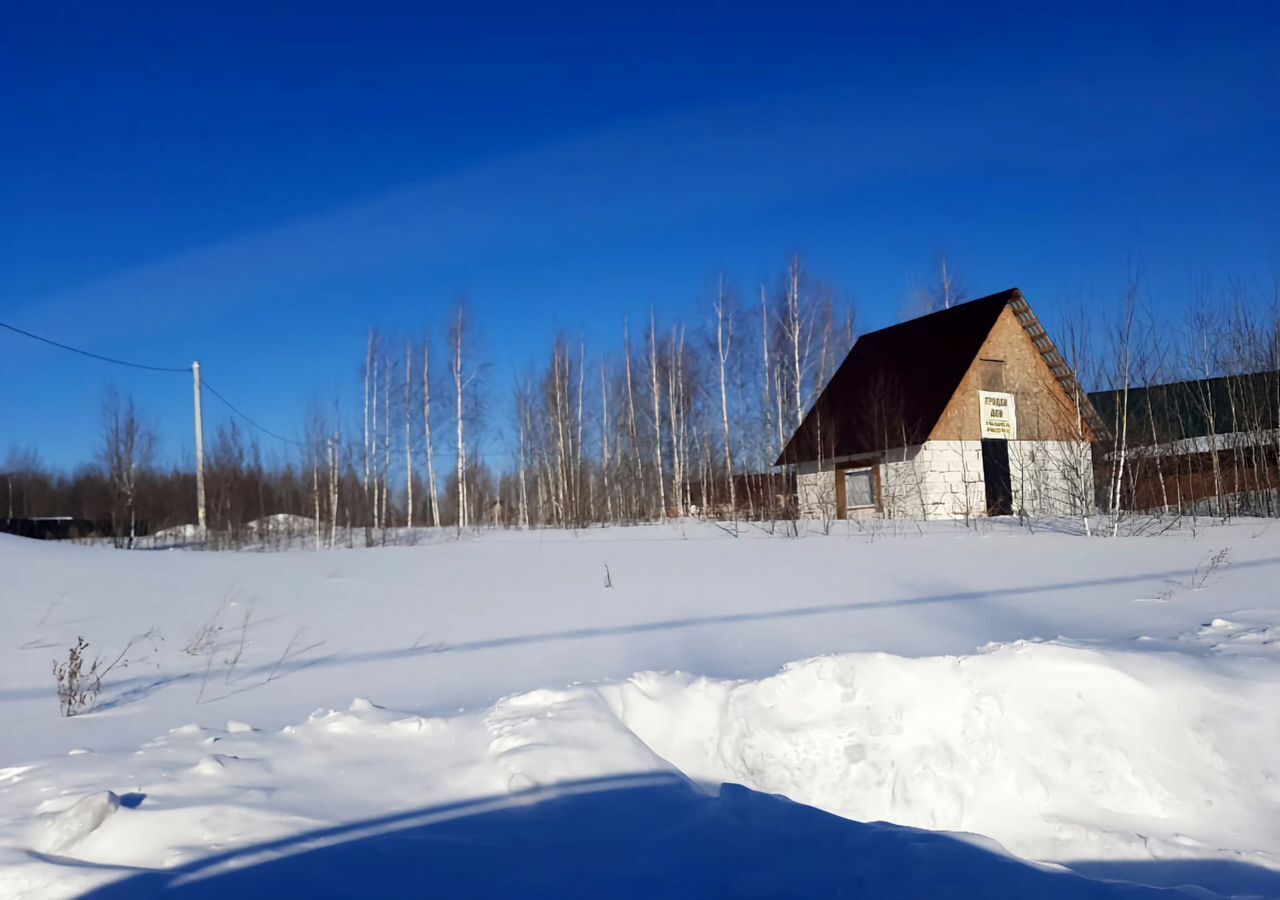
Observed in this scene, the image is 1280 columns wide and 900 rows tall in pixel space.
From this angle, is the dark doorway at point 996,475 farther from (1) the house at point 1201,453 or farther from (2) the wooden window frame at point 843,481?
(1) the house at point 1201,453

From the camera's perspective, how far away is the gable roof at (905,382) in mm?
20094

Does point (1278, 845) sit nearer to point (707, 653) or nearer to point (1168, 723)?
point (1168, 723)

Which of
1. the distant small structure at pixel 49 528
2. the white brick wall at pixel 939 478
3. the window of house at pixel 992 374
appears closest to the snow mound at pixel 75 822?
the white brick wall at pixel 939 478

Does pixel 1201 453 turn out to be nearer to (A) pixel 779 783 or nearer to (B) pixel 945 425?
(B) pixel 945 425

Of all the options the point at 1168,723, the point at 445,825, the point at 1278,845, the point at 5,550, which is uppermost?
the point at 5,550

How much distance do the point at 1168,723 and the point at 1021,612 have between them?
2.76m

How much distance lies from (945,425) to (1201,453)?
5.19 metres

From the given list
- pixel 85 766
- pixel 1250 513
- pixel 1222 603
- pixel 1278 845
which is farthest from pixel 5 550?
pixel 1250 513

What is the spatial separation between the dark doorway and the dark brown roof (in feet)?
6.12

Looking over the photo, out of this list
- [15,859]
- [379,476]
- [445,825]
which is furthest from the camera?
[379,476]

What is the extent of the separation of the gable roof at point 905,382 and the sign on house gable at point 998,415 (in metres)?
1.12

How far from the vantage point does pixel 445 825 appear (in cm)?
278

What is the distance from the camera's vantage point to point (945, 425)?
64.3 feet

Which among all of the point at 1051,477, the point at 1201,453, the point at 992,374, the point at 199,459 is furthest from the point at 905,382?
the point at 199,459
